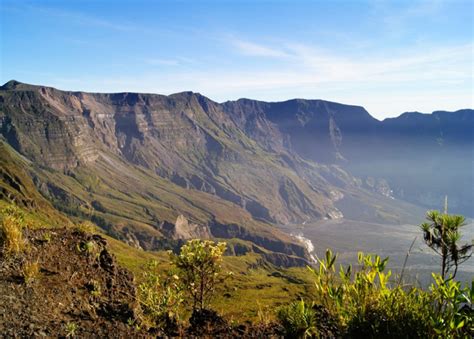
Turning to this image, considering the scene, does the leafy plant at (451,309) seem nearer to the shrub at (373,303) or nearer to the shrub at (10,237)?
the shrub at (373,303)

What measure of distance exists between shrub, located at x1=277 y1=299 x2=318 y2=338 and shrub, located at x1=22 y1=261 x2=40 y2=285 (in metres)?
6.58

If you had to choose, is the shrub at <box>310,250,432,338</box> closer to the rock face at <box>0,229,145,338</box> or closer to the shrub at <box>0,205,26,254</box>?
the rock face at <box>0,229,145,338</box>

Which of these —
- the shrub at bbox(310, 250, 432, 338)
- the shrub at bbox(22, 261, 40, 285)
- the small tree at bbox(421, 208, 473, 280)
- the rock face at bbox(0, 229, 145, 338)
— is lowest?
the rock face at bbox(0, 229, 145, 338)

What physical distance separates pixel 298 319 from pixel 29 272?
23.3ft

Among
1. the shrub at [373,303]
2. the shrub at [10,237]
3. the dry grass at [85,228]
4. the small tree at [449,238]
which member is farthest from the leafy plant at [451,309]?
the dry grass at [85,228]

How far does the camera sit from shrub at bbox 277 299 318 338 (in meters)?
6.80

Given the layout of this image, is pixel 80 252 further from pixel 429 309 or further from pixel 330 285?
pixel 429 309

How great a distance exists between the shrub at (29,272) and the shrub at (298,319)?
6577 mm

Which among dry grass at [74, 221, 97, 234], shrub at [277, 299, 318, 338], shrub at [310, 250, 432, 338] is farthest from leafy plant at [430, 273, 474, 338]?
dry grass at [74, 221, 97, 234]

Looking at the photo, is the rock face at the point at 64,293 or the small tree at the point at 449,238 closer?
the rock face at the point at 64,293

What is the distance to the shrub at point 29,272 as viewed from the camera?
9609 mm

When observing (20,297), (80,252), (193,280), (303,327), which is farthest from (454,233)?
(80,252)

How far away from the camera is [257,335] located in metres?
8.76

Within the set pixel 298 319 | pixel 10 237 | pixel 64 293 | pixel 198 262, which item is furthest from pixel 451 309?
pixel 10 237
